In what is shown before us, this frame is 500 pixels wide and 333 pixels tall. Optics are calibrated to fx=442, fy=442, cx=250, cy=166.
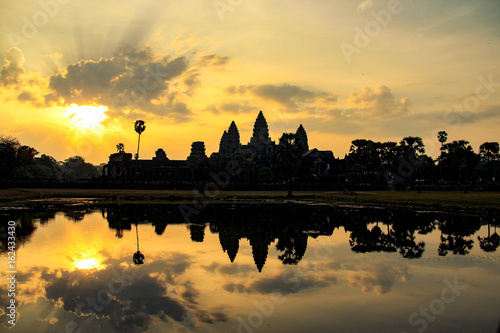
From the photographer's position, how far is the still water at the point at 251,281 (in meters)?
10.8

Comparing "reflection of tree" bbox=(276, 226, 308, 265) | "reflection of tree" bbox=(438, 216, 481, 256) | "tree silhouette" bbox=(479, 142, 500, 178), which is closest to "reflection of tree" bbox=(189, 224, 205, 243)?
"reflection of tree" bbox=(276, 226, 308, 265)

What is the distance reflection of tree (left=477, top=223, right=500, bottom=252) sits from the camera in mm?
21522

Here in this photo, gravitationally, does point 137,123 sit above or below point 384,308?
above

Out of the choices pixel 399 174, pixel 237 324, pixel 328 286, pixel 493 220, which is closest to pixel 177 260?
pixel 328 286

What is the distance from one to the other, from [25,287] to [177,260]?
6.11 metres

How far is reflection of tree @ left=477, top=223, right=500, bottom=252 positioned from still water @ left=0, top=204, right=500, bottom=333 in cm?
11

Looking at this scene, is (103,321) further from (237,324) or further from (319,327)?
(319,327)

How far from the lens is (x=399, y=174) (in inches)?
4466

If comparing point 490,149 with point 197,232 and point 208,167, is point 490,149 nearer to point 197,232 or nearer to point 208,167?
point 208,167

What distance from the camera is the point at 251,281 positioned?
14695 millimetres

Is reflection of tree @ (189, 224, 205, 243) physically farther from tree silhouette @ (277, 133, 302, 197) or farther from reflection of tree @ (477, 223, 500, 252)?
tree silhouette @ (277, 133, 302, 197)

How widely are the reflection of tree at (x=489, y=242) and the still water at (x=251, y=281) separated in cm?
11

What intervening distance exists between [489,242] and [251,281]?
50.3ft

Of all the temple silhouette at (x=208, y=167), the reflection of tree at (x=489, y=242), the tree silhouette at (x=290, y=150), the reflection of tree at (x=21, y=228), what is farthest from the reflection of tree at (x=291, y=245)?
the temple silhouette at (x=208, y=167)
